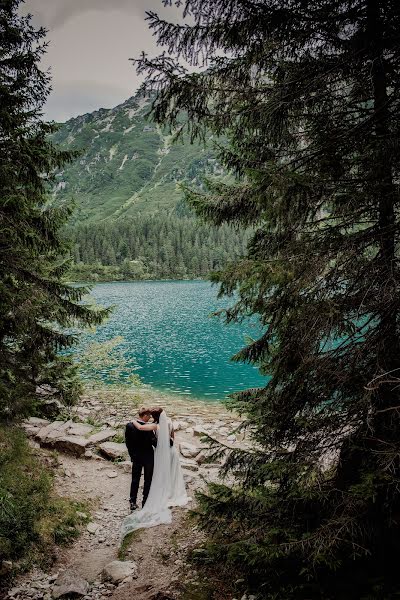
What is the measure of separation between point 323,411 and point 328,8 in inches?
177

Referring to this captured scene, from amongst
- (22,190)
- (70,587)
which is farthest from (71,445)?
(22,190)

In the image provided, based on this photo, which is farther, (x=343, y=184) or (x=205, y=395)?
(x=205, y=395)

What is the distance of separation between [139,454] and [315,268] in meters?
5.95

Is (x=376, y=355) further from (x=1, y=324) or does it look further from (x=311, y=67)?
(x=1, y=324)

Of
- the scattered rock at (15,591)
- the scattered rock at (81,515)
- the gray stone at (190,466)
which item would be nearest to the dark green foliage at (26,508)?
the scattered rock at (81,515)

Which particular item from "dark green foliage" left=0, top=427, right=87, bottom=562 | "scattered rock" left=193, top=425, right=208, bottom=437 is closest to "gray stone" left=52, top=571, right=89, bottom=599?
"dark green foliage" left=0, top=427, right=87, bottom=562

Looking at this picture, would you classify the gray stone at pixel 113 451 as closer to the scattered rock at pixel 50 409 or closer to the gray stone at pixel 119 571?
the scattered rock at pixel 50 409

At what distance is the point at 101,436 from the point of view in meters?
11.4

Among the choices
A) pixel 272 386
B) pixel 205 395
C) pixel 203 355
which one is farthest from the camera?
pixel 203 355

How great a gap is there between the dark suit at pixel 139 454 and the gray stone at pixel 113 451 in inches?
109

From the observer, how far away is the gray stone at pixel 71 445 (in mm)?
10336

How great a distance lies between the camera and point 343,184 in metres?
4.08

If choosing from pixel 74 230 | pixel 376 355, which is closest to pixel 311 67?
pixel 376 355

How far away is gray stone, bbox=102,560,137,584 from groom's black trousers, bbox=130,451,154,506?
2062 millimetres
